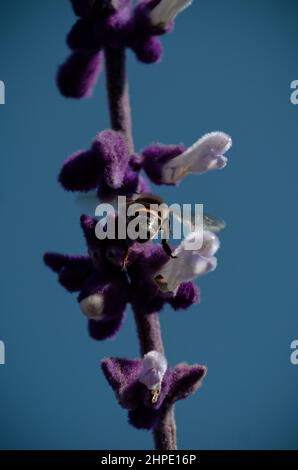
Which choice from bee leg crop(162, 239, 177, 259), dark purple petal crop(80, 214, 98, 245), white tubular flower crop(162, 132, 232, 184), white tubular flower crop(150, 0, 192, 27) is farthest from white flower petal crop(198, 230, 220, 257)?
white tubular flower crop(150, 0, 192, 27)

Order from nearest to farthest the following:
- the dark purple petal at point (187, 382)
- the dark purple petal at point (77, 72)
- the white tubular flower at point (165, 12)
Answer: the dark purple petal at point (187, 382) < the white tubular flower at point (165, 12) < the dark purple petal at point (77, 72)

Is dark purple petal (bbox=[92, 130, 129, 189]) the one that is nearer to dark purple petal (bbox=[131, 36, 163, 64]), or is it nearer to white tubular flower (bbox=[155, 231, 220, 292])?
white tubular flower (bbox=[155, 231, 220, 292])

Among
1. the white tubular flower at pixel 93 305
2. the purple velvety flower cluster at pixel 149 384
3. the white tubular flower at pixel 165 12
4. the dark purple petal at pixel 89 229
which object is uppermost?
the white tubular flower at pixel 165 12

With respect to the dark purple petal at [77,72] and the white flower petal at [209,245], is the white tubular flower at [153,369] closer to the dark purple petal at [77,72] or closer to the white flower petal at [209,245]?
the white flower petal at [209,245]

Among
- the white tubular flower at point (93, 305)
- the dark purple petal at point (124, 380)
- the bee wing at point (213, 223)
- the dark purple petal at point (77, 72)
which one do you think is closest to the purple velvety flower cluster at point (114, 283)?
the white tubular flower at point (93, 305)

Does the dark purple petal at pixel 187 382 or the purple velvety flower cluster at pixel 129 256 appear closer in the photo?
the purple velvety flower cluster at pixel 129 256
